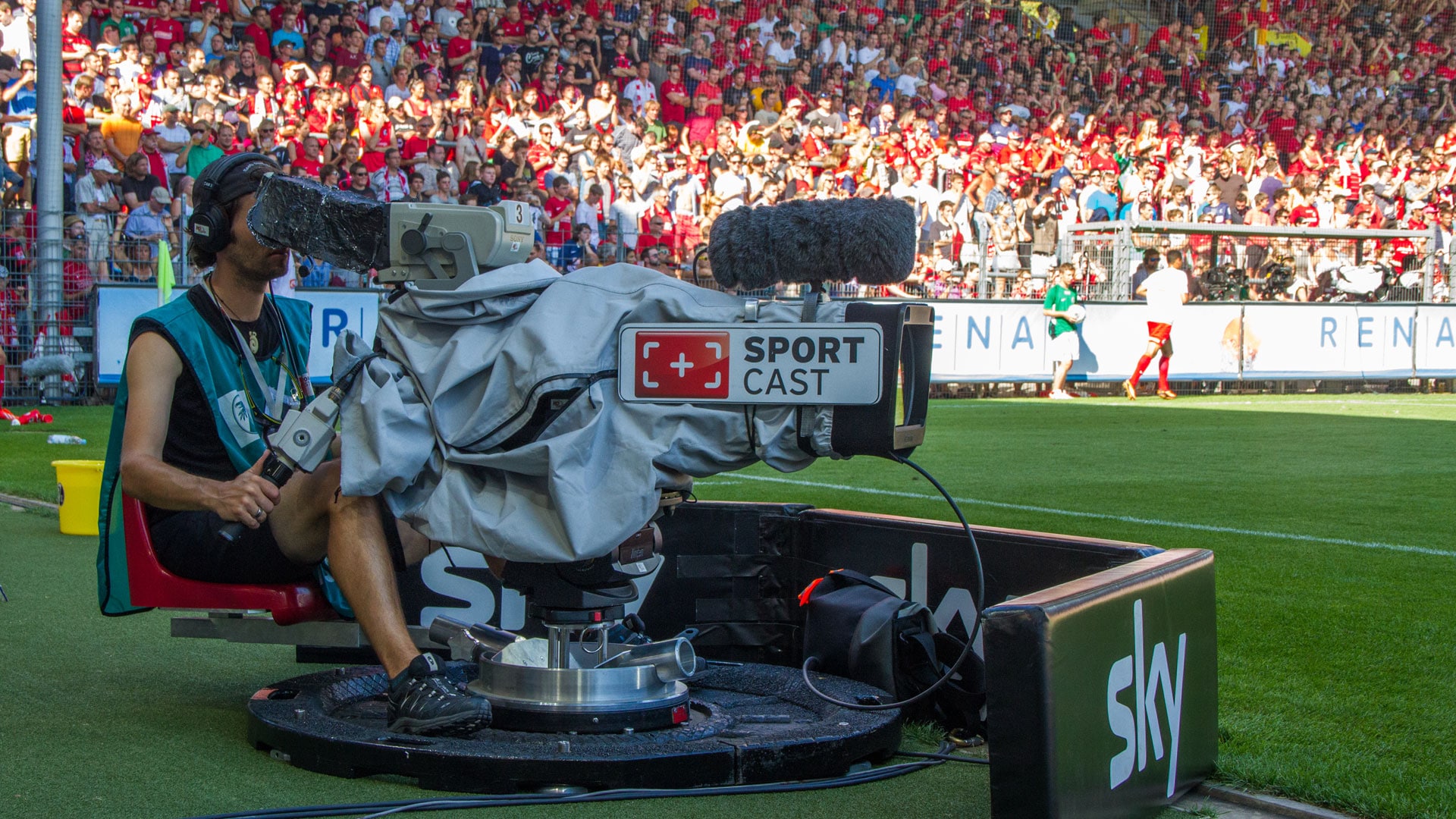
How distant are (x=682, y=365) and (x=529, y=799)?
875 mm

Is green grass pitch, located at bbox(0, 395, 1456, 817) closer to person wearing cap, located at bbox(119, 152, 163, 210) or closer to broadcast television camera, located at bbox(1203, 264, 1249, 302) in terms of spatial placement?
person wearing cap, located at bbox(119, 152, 163, 210)

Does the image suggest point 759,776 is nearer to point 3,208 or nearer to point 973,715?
point 973,715

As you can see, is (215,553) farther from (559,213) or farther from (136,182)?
(559,213)

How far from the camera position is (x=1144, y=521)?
274 inches

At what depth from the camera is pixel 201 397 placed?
11.0 ft

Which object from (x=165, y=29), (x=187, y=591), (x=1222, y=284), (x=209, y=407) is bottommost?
(x=187, y=591)

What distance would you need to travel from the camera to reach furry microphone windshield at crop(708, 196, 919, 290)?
104 inches

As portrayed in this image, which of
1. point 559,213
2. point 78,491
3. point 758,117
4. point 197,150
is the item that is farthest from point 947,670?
point 758,117

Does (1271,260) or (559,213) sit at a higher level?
(559,213)

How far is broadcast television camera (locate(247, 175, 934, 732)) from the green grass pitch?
507 millimetres

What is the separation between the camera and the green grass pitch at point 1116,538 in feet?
9.12

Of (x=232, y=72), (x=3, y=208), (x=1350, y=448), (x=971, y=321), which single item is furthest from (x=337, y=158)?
(x=1350, y=448)

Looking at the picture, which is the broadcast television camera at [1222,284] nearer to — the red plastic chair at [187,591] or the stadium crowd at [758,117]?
the stadium crowd at [758,117]

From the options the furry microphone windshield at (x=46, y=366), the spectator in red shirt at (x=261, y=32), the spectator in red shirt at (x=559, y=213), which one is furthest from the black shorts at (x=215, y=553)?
the spectator in red shirt at (x=261, y=32)
